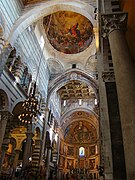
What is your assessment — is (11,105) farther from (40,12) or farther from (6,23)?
(40,12)

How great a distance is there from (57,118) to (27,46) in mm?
10681

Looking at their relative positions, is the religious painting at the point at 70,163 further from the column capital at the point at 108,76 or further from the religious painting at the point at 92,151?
the column capital at the point at 108,76

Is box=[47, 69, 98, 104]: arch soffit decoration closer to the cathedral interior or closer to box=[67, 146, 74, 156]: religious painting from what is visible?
the cathedral interior

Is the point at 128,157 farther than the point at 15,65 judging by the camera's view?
No

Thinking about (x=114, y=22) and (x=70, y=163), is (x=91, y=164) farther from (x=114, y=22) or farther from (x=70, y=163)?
(x=114, y=22)

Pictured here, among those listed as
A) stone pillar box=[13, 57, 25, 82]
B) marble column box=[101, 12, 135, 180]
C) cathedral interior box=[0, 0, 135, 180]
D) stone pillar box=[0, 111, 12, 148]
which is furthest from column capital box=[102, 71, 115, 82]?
stone pillar box=[13, 57, 25, 82]

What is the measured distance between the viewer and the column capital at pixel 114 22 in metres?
4.87

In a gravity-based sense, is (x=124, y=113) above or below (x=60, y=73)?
below

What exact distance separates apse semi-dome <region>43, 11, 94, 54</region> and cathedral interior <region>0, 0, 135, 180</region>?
87 mm

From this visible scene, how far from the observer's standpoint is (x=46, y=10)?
473 inches

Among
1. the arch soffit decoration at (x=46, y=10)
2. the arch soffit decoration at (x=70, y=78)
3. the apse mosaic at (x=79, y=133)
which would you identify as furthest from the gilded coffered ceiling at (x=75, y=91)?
the arch soffit decoration at (x=46, y=10)

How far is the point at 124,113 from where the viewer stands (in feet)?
11.7

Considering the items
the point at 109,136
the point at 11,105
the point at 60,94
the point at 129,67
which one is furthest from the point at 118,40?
the point at 60,94

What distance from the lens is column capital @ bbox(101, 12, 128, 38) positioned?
16.0ft
